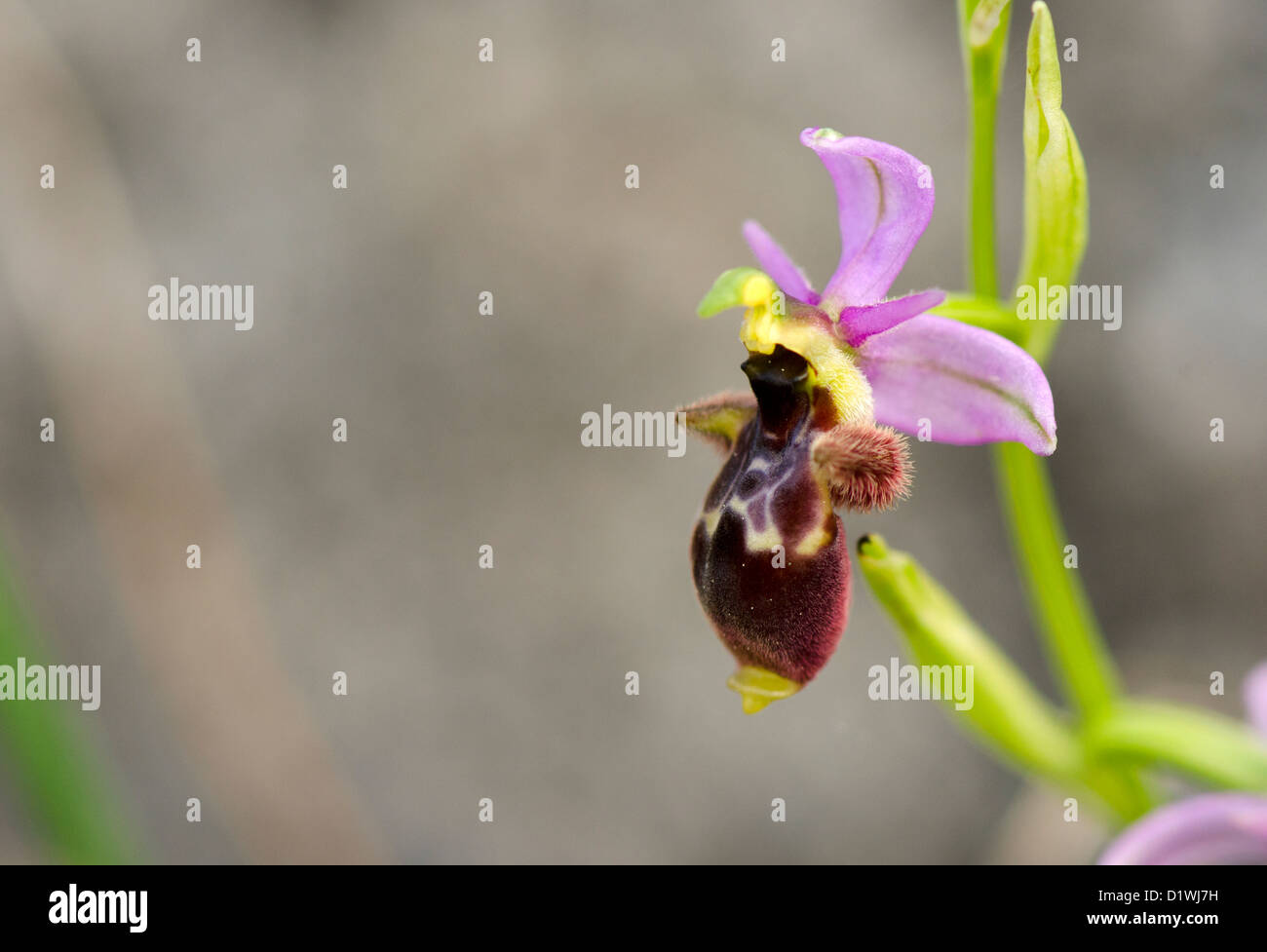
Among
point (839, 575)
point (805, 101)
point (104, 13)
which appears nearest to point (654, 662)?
point (805, 101)

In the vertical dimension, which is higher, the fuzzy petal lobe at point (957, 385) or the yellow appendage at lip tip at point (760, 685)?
the fuzzy petal lobe at point (957, 385)

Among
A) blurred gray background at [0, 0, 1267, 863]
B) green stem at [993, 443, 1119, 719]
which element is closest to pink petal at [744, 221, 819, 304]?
green stem at [993, 443, 1119, 719]

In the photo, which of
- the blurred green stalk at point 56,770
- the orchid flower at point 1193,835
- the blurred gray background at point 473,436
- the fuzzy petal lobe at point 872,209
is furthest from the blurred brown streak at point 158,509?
the fuzzy petal lobe at point 872,209

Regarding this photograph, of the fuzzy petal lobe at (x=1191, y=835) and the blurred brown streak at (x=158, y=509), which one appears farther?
the blurred brown streak at (x=158, y=509)

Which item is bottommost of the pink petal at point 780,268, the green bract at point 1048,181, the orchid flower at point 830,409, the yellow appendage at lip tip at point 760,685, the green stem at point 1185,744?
the green stem at point 1185,744

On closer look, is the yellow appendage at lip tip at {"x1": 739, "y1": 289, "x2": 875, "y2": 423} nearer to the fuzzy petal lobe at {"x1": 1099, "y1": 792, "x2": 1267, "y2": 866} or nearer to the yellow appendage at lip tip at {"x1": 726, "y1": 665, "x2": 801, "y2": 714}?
the yellow appendage at lip tip at {"x1": 726, "y1": 665, "x2": 801, "y2": 714}

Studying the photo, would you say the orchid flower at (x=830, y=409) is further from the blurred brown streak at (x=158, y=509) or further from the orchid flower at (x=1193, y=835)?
the blurred brown streak at (x=158, y=509)

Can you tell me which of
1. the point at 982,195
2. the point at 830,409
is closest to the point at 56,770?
the point at 830,409

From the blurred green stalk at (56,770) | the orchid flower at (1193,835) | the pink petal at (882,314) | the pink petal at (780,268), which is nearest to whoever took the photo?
the pink petal at (882,314)
